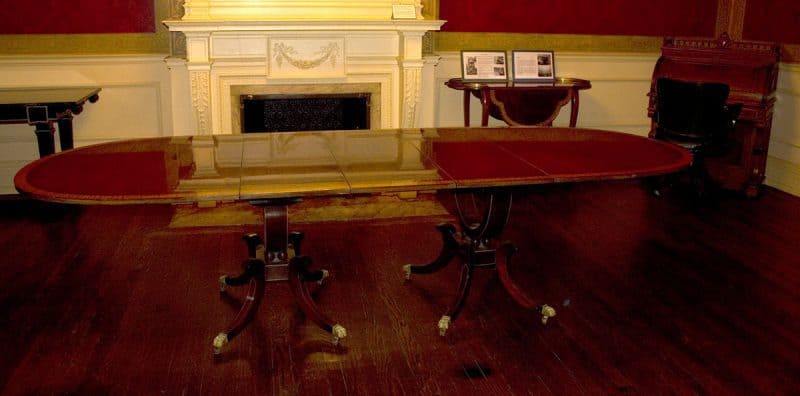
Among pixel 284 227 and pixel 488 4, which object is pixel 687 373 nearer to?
pixel 284 227

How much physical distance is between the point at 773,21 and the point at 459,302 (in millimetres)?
3915

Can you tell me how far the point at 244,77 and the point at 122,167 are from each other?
2.30 m

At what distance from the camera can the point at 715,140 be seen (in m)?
4.89

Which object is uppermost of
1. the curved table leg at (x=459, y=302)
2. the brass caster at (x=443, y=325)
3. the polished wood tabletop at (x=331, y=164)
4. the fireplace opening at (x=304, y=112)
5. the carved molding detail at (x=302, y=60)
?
the carved molding detail at (x=302, y=60)

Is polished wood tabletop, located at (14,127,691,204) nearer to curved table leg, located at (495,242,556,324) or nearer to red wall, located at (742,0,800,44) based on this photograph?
curved table leg, located at (495,242,556,324)

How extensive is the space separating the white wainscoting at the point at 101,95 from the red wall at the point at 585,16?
7.04 feet

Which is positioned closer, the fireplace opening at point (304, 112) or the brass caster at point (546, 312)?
the brass caster at point (546, 312)

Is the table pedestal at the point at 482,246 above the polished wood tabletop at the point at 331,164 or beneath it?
beneath

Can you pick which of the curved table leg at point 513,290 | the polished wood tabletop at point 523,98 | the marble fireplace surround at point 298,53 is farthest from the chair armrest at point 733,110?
the curved table leg at point 513,290

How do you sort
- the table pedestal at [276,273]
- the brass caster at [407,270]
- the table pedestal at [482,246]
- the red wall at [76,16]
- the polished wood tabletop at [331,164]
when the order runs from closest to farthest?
the polished wood tabletop at [331,164], the table pedestal at [276,273], the table pedestal at [482,246], the brass caster at [407,270], the red wall at [76,16]

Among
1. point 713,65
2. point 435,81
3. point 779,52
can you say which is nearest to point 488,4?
point 435,81

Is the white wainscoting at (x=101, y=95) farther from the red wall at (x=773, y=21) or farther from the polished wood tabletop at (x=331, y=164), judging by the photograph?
the red wall at (x=773, y=21)

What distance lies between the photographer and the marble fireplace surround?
4.67 meters

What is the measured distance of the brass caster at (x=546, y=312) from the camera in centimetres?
297
